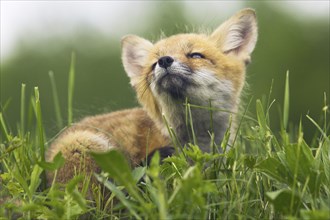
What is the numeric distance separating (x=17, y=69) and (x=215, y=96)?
16158 mm

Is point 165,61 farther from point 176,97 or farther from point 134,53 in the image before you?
point 134,53


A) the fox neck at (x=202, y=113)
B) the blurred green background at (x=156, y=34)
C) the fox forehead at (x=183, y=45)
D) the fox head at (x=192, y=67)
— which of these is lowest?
the blurred green background at (x=156, y=34)

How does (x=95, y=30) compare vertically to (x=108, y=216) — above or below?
below

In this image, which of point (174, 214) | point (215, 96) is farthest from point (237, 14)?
point (174, 214)

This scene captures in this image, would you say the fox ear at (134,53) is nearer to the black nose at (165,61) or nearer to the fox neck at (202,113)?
the fox neck at (202,113)

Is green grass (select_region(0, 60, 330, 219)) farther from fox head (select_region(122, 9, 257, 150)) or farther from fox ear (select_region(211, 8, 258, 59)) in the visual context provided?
fox ear (select_region(211, 8, 258, 59))

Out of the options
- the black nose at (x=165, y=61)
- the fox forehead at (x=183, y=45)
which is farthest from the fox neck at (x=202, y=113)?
the fox forehead at (x=183, y=45)

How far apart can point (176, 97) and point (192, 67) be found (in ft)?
0.93

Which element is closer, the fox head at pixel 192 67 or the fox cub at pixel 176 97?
the fox cub at pixel 176 97

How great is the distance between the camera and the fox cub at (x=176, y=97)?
20.8 feet

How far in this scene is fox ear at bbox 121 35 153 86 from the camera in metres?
7.52

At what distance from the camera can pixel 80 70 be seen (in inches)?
846

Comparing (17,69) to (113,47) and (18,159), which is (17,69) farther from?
(18,159)

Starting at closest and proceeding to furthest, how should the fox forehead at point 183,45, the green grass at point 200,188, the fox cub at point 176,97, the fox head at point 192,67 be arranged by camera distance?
the green grass at point 200,188
the fox cub at point 176,97
the fox head at point 192,67
the fox forehead at point 183,45
